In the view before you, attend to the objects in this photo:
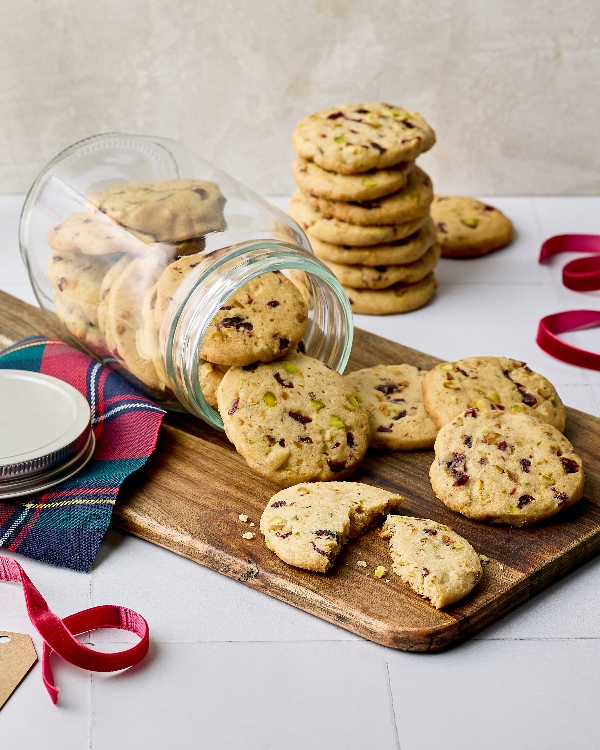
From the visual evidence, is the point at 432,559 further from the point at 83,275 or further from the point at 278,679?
the point at 83,275

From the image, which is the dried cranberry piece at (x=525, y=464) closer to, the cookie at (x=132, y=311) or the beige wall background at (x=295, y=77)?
the cookie at (x=132, y=311)

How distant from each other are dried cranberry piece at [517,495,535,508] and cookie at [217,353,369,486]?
0.78ft

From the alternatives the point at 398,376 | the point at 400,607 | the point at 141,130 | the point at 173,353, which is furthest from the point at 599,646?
the point at 141,130

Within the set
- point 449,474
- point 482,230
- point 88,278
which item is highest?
point 88,278

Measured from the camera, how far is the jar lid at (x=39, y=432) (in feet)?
4.45

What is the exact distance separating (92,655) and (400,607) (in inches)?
14.6

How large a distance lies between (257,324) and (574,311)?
2.68ft

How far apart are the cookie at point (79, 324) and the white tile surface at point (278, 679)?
0.41 metres

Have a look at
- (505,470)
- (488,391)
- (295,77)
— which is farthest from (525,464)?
(295,77)

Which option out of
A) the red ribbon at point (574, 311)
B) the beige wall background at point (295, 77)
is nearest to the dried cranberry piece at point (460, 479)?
the red ribbon at point (574, 311)

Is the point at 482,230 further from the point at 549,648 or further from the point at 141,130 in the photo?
the point at 549,648

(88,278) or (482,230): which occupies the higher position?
(88,278)

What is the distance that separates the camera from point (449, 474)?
1.37 m

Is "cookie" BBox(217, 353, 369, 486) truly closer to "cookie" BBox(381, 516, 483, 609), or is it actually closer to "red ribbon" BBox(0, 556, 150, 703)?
"cookie" BBox(381, 516, 483, 609)
